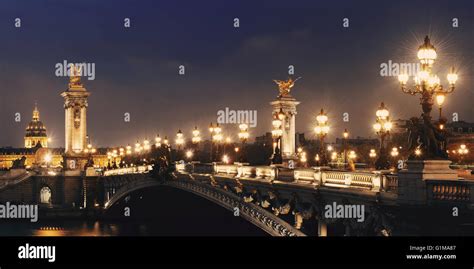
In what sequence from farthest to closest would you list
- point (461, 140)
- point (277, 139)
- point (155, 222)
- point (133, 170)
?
point (461, 140), point (133, 170), point (155, 222), point (277, 139)

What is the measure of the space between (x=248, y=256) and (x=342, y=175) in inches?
256

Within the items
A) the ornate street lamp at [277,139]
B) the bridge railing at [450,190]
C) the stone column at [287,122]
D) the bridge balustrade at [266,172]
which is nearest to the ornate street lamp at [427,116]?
the bridge railing at [450,190]

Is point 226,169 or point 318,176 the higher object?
point 226,169

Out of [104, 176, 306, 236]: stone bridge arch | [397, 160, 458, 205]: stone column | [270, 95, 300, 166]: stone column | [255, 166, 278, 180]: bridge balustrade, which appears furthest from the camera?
[270, 95, 300, 166]: stone column

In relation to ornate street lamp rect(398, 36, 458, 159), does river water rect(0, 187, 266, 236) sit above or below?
below

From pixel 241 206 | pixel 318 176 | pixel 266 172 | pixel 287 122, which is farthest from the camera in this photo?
pixel 287 122

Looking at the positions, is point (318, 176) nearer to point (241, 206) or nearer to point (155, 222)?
point (241, 206)

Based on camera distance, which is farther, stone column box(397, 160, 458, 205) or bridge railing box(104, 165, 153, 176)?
bridge railing box(104, 165, 153, 176)

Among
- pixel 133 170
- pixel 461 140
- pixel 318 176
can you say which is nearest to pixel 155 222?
pixel 133 170

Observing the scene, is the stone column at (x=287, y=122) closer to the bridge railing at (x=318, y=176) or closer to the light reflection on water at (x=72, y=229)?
the bridge railing at (x=318, y=176)

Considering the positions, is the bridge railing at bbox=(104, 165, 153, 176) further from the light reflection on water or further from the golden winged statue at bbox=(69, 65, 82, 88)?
the golden winged statue at bbox=(69, 65, 82, 88)

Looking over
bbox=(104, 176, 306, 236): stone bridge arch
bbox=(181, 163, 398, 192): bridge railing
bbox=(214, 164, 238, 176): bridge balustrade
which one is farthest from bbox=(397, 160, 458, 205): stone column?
bbox=(214, 164, 238, 176): bridge balustrade

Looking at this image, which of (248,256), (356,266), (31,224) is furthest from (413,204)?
(31,224)

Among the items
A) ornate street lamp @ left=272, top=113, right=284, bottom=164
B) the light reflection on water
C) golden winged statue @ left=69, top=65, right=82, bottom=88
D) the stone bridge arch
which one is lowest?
the light reflection on water
